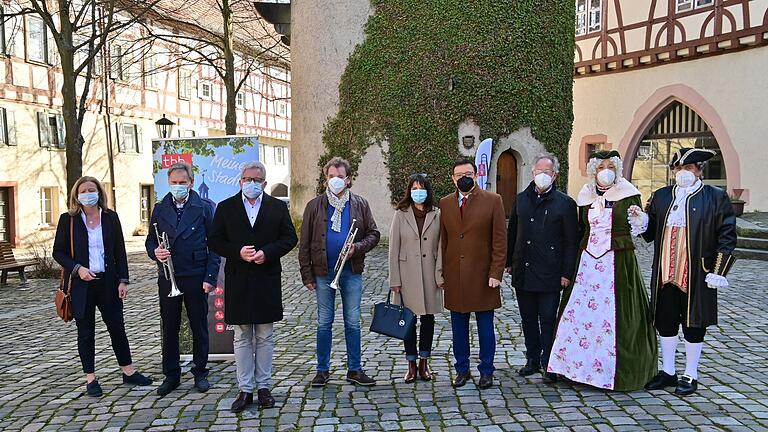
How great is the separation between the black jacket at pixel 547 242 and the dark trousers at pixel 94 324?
134 inches

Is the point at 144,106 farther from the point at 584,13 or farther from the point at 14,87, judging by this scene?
the point at 584,13

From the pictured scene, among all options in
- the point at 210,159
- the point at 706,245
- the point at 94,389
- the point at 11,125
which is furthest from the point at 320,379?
the point at 11,125

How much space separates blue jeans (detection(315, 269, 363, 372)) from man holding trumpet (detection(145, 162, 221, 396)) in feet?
2.99

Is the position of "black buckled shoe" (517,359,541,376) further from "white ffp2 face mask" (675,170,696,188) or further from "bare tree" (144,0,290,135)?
"bare tree" (144,0,290,135)

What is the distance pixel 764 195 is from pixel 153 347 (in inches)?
695

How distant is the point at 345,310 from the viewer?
5.86 m

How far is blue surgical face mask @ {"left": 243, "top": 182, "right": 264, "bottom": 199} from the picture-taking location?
5.34 meters

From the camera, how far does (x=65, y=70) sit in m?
14.1

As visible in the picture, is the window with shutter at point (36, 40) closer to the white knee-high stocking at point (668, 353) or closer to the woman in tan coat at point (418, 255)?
the woman in tan coat at point (418, 255)

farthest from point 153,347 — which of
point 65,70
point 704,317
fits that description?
point 65,70

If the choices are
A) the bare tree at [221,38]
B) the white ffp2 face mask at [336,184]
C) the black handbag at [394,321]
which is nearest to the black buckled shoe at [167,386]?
the black handbag at [394,321]

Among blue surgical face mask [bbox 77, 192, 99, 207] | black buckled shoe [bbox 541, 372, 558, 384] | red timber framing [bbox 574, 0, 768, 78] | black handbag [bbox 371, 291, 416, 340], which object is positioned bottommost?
black buckled shoe [bbox 541, 372, 558, 384]

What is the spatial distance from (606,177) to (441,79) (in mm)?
11204

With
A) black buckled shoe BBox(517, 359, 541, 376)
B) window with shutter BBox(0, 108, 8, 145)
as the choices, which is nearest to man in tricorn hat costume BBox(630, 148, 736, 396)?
black buckled shoe BBox(517, 359, 541, 376)
